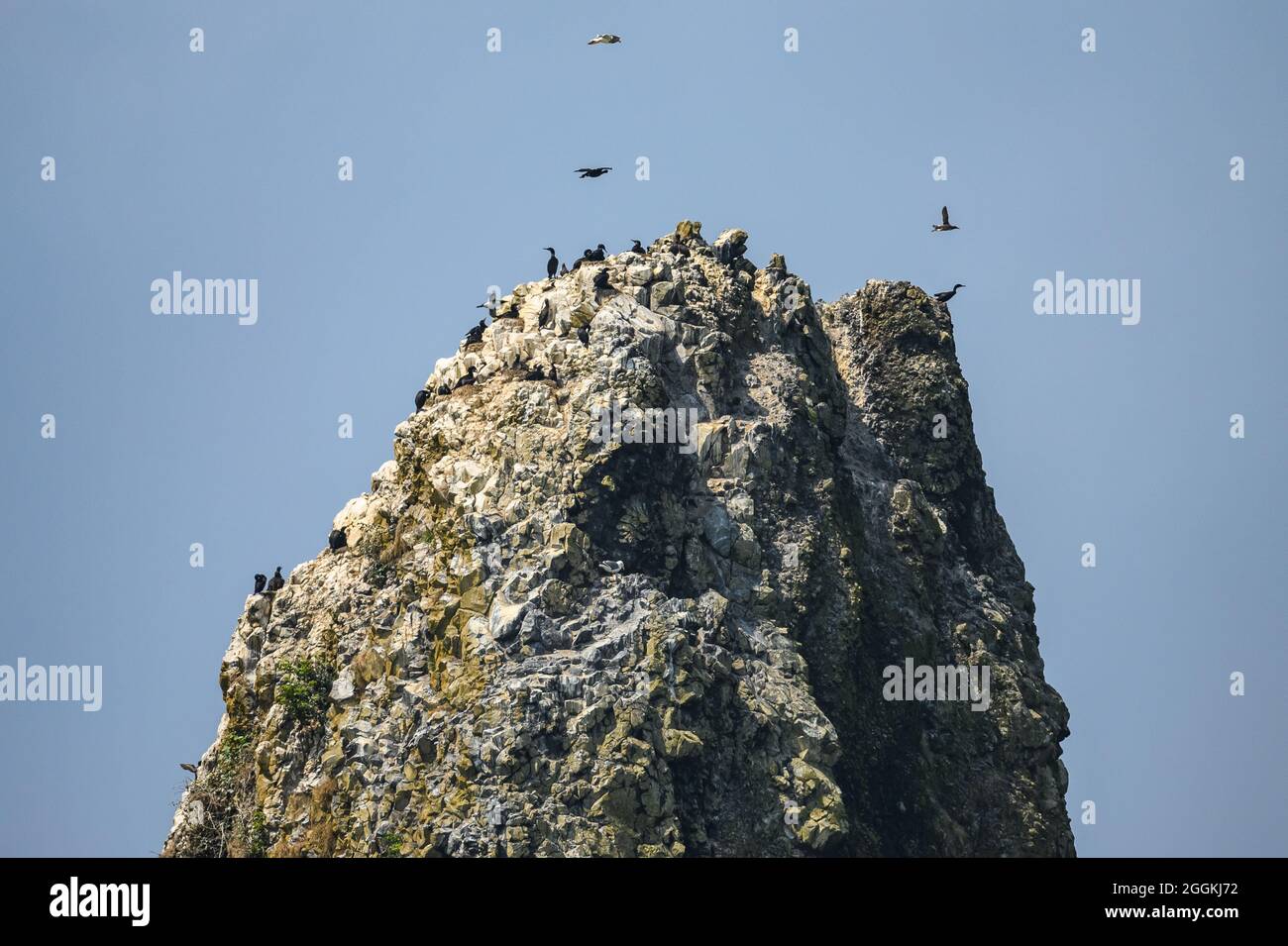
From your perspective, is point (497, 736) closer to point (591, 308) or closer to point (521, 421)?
point (521, 421)

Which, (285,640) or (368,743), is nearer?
(368,743)

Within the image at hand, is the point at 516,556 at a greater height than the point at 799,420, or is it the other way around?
the point at 799,420
